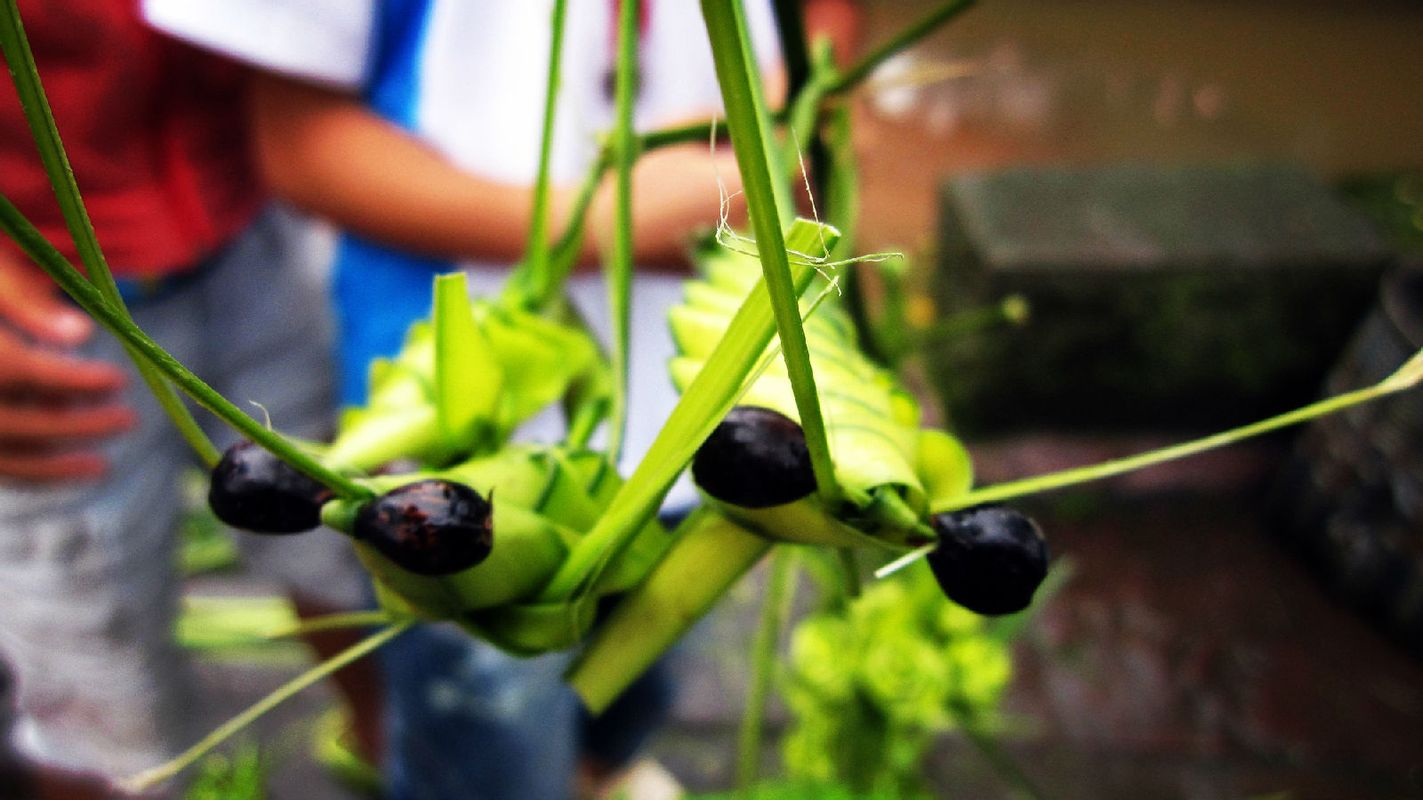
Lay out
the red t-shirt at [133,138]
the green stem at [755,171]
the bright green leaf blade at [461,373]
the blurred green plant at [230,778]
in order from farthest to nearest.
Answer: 1. the blurred green plant at [230,778]
2. the red t-shirt at [133,138]
3. the bright green leaf blade at [461,373]
4. the green stem at [755,171]

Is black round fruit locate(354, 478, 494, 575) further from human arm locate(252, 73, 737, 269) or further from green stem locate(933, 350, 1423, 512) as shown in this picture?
human arm locate(252, 73, 737, 269)

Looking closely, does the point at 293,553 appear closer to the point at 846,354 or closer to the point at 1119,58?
the point at 846,354

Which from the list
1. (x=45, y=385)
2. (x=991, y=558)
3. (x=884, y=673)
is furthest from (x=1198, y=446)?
(x=45, y=385)

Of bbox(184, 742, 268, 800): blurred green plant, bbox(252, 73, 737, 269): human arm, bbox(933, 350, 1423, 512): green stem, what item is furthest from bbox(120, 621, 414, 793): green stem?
bbox(184, 742, 268, 800): blurred green plant

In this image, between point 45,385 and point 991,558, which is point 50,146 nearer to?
point 991,558

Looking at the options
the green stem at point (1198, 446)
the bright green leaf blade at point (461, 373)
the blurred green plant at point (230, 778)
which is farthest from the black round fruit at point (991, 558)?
the blurred green plant at point (230, 778)

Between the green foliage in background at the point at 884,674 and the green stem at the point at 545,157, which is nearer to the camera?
the green stem at the point at 545,157

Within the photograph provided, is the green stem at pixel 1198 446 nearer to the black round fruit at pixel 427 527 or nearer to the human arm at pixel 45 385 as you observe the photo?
the black round fruit at pixel 427 527
